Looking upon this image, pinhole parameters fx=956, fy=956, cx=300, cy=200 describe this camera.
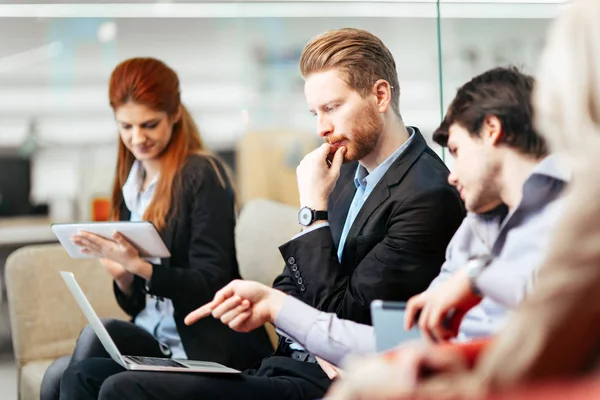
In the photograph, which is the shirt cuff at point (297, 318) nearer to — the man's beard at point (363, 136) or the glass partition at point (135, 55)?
the man's beard at point (363, 136)

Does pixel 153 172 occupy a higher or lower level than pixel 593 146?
lower

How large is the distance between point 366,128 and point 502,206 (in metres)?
0.43

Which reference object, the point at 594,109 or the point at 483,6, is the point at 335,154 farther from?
the point at 594,109

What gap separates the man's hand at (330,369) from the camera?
6.01ft

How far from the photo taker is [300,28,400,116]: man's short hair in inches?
72.4

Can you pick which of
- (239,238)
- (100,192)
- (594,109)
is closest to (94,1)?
(100,192)

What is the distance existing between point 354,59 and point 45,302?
1.37 meters

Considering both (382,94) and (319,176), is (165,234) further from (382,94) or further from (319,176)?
(382,94)

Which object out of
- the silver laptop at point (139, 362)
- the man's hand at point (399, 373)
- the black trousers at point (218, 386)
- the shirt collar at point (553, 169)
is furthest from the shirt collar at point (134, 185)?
the man's hand at point (399, 373)

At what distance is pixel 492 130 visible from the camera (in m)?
1.49

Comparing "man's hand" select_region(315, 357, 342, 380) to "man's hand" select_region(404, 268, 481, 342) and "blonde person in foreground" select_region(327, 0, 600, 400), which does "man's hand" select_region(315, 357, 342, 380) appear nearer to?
"man's hand" select_region(404, 268, 481, 342)

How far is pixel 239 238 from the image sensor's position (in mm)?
2562

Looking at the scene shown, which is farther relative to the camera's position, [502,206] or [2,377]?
[2,377]

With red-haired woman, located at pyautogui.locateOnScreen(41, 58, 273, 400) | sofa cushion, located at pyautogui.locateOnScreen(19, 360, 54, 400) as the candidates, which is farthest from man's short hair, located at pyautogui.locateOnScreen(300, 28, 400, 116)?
sofa cushion, located at pyautogui.locateOnScreen(19, 360, 54, 400)
